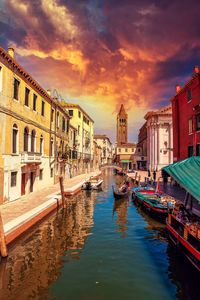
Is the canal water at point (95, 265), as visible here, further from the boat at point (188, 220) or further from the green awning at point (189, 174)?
the green awning at point (189, 174)

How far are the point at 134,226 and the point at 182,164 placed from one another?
6.13 metres

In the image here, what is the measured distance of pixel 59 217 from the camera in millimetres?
15945

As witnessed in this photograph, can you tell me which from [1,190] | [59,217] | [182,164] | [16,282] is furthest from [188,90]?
[16,282]

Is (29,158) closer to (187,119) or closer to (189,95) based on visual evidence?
(187,119)

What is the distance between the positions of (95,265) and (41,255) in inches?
99.3

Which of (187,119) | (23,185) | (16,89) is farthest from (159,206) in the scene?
(16,89)

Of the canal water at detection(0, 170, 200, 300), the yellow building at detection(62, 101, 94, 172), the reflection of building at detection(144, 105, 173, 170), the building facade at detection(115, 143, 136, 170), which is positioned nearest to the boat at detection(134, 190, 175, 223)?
the canal water at detection(0, 170, 200, 300)

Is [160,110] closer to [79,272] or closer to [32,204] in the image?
[32,204]

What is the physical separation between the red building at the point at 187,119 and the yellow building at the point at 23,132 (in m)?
15.3

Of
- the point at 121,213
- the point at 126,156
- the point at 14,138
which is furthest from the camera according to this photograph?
the point at 126,156

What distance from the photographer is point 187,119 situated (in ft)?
79.9

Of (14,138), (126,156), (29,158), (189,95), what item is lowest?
(29,158)

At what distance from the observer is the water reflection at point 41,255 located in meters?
7.39

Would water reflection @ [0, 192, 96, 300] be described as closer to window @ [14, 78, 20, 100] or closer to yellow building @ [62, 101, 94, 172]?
window @ [14, 78, 20, 100]
